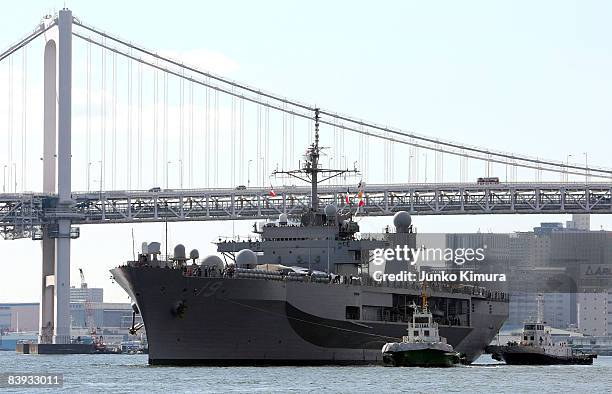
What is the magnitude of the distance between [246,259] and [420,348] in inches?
321

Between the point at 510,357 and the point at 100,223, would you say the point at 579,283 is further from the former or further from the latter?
the point at 510,357

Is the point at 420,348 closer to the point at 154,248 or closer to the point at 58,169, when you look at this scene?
the point at 154,248

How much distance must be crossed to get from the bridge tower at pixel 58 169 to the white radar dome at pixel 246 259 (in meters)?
49.6

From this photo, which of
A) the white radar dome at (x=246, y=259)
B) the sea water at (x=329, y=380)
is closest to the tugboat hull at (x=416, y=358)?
the sea water at (x=329, y=380)

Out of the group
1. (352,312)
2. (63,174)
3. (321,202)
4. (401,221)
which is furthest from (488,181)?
(352,312)

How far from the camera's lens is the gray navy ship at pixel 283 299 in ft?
226

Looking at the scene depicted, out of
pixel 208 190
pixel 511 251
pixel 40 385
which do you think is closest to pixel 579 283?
pixel 511 251

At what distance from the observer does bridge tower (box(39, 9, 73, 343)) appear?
120 m

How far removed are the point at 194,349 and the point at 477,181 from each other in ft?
224

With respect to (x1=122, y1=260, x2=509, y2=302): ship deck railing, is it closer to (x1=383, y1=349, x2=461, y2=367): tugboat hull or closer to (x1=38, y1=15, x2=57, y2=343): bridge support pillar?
(x1=383, y1=349, x2=461, y2=367): tugboat hull

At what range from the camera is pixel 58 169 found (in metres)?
120

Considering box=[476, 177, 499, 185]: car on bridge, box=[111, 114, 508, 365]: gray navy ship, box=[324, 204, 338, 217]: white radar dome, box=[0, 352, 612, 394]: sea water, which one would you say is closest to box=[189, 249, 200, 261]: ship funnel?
box=[111, 114, 508, 365]: gray navy ship

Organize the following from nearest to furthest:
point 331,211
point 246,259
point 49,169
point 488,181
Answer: point 246,259 < point 331,211 < point 49,169 < point 488,181
